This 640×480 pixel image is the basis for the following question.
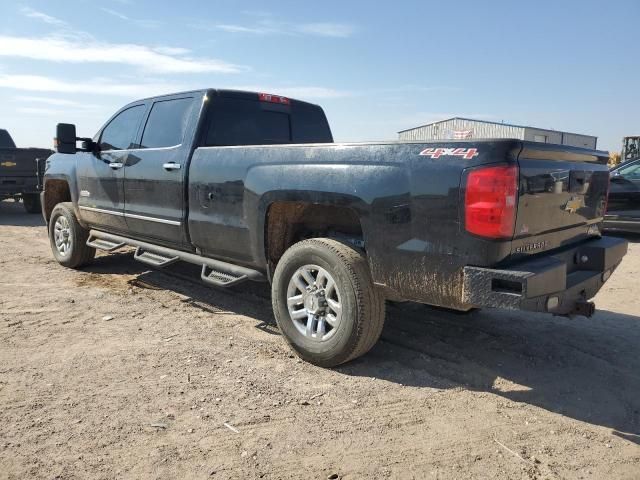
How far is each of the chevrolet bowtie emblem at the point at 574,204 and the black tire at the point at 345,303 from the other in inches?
53.3

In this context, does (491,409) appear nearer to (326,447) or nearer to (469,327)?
(326,447)

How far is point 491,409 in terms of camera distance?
3119mm

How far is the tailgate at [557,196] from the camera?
2986 mm

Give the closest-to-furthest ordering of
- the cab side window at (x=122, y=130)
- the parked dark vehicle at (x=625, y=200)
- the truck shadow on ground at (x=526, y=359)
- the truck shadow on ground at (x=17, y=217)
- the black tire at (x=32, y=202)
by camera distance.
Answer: the truck shadow on ground at (x=526, y=359)
the cab side window at (x=122, y=130)
the parked dark vehicle at (x=625, y=200)
the truck shadow on ground at (x=17, y=217)
the black tire at (x=32, y=202)

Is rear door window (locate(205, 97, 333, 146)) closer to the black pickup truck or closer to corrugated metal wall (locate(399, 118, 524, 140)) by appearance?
the black pickup truck

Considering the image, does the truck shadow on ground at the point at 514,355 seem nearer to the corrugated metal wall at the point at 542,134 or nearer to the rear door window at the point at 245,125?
the rear door window at the point at 245,125

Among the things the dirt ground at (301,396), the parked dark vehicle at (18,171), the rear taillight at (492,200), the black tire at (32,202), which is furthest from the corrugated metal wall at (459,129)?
the rear taillight at (492,200)

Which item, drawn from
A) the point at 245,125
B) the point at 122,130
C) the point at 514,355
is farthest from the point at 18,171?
the point at 514,355

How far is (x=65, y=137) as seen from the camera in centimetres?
565

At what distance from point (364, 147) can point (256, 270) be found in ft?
4.93

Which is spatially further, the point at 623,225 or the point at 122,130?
the point at 623,225

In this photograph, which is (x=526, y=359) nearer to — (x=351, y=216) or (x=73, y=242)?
(x=351, y=216)

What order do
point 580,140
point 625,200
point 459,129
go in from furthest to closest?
point 580,140 → point 459,129 → point 625,200

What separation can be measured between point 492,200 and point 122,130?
4373 millimetres
